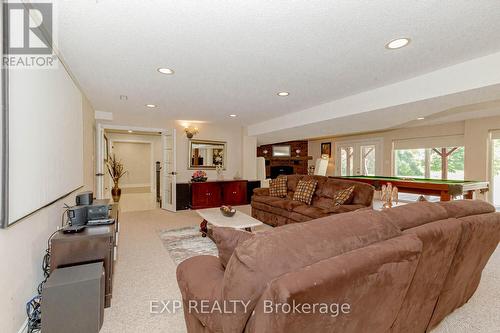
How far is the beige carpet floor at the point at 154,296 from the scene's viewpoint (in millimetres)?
1693

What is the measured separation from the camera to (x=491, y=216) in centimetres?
164

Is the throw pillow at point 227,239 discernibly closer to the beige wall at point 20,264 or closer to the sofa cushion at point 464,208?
the beige wall at point 20,264

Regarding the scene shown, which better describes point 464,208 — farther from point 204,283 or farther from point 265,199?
point 265,199

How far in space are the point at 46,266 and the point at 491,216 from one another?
352cm

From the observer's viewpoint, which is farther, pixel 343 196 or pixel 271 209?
pixel 271 209

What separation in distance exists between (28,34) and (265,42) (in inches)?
69.1

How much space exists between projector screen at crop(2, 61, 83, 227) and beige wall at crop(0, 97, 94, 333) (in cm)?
13

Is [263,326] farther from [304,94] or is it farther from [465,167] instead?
[465,167]

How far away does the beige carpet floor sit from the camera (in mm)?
1693

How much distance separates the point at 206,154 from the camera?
21.2 ft

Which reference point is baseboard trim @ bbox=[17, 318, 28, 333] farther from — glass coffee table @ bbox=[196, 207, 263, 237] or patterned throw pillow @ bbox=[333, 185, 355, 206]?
patterned throw pillow @ bbox=[333, 185, 355, 206]

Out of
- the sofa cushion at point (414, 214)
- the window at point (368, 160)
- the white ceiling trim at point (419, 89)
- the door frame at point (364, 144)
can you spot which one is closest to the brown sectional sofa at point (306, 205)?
the white ceiling trim at point (419, 89)

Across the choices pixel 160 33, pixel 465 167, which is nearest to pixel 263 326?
pixel 160 33

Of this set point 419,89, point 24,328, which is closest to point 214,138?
point 419,89
